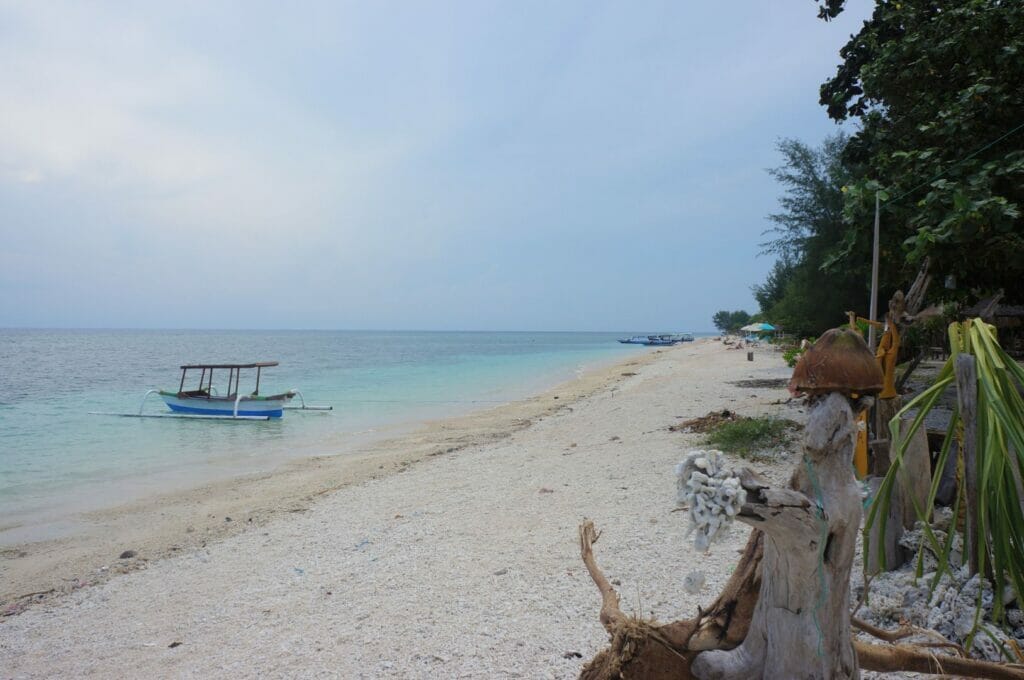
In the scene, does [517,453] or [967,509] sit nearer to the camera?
[967,509]

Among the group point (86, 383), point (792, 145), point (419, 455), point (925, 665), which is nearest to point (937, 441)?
point (925, 665)

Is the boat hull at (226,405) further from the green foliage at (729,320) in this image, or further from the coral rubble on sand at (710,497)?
the green foliage at (729,320)

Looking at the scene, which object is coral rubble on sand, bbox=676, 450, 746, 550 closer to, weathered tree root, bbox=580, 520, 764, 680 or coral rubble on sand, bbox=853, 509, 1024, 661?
weathered tree root, bbox=580, 520, 764, 680

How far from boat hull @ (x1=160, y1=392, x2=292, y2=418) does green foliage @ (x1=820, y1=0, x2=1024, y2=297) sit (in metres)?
18.6

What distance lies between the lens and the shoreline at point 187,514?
7070 millimetres

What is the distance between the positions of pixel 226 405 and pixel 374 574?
17888 mm

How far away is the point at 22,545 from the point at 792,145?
23838 millimetres

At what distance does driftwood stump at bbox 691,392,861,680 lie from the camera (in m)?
1.73

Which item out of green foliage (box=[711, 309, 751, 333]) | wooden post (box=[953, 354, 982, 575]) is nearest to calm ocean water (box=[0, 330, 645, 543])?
wooden post (box=[953, 354, 982, 575])

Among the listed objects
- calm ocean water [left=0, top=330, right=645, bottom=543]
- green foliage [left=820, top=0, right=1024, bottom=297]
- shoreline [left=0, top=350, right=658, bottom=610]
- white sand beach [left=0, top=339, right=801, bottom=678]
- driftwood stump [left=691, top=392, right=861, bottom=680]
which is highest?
green foliage [left=820, top=0, right=1024, bottom=297]

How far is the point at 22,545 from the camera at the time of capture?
8273 mm

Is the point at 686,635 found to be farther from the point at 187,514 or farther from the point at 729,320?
the point at 729,320

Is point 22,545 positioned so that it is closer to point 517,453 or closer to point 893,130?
point 517,453

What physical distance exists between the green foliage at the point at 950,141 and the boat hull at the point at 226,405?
18564 mm
